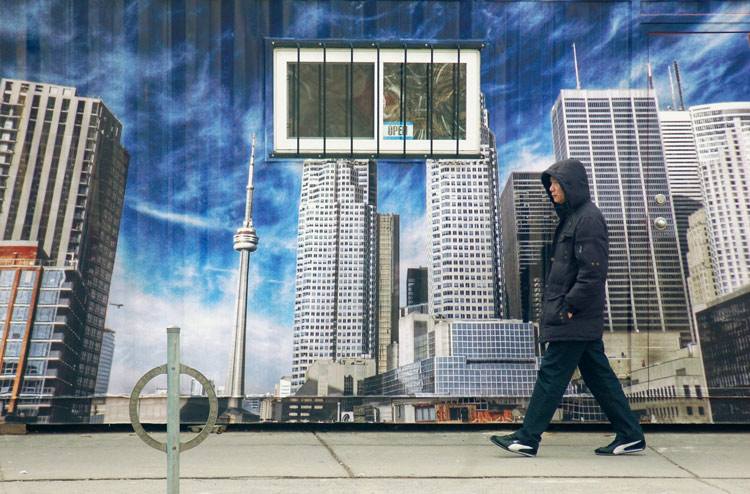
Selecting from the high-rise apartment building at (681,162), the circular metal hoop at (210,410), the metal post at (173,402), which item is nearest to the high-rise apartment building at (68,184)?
the circular metal hoop at (210,410)

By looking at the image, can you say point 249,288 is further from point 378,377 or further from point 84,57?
point 84,57

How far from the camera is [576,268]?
5.00 metres

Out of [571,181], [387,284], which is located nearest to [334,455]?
[387,284]

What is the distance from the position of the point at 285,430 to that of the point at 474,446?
4.61ft

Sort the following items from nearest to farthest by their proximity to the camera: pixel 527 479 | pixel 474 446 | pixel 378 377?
pixel 527 479 < pixel 474 446 < pixel 378 377

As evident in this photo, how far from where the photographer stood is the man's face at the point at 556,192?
5105mm

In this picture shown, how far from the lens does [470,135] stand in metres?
5.87

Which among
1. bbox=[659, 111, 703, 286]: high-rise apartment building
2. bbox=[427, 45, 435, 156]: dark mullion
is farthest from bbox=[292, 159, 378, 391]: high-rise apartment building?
bbox=[659, 111, 703, 286]: high-rise apartment building

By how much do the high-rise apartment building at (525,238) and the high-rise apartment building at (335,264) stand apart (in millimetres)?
916

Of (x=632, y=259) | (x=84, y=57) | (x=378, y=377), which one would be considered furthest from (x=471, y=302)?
(x=84, y=57)

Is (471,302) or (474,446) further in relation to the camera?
(471,302)

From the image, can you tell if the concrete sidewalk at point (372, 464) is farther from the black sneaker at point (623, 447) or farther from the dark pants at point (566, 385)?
the dark pants at point (566, 385)

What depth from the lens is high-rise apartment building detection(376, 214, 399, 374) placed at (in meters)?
5.73

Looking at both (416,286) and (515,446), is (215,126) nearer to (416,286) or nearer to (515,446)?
(416,286)
